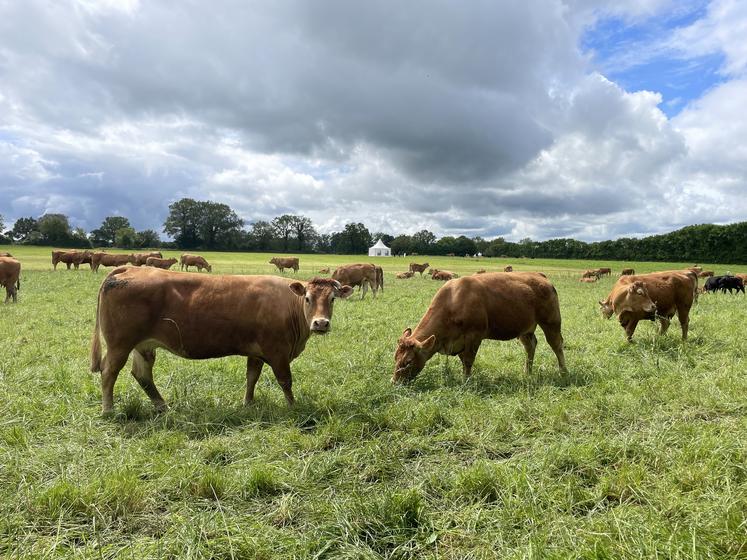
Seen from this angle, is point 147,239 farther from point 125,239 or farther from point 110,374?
point 110,374

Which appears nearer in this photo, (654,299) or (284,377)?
(284,377)

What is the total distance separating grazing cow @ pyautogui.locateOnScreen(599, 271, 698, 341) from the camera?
34.0 ft

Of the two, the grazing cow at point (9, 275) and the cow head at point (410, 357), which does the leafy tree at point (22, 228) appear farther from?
the cow head at point (410, 357)

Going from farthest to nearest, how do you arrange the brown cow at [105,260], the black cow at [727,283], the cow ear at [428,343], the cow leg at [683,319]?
the brown cow at [105,260] → the black cow at [727,283] → the cow leg at [683,319] → the cow ear at [428,343]

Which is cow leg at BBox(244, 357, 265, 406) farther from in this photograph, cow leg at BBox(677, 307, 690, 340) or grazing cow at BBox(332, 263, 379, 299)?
grazing cow at BBox(332, 263, 379, 299)

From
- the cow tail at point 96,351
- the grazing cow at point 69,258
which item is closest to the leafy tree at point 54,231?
the grazing cow at point 69,258

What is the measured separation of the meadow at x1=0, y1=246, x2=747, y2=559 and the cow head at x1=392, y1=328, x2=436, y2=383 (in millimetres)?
342

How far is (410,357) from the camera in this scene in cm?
725

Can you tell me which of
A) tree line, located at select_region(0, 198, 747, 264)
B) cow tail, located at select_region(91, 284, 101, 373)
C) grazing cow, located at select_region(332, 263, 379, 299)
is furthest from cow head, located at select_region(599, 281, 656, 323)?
tree line, located at select_region(0, 198, 747, 264)

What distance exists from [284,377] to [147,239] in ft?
412

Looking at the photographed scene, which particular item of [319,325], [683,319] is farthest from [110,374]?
[683,319]

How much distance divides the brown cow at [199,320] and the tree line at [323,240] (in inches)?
3258

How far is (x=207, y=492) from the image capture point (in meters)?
3.86

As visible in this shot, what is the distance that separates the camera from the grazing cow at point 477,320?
7348 mm
